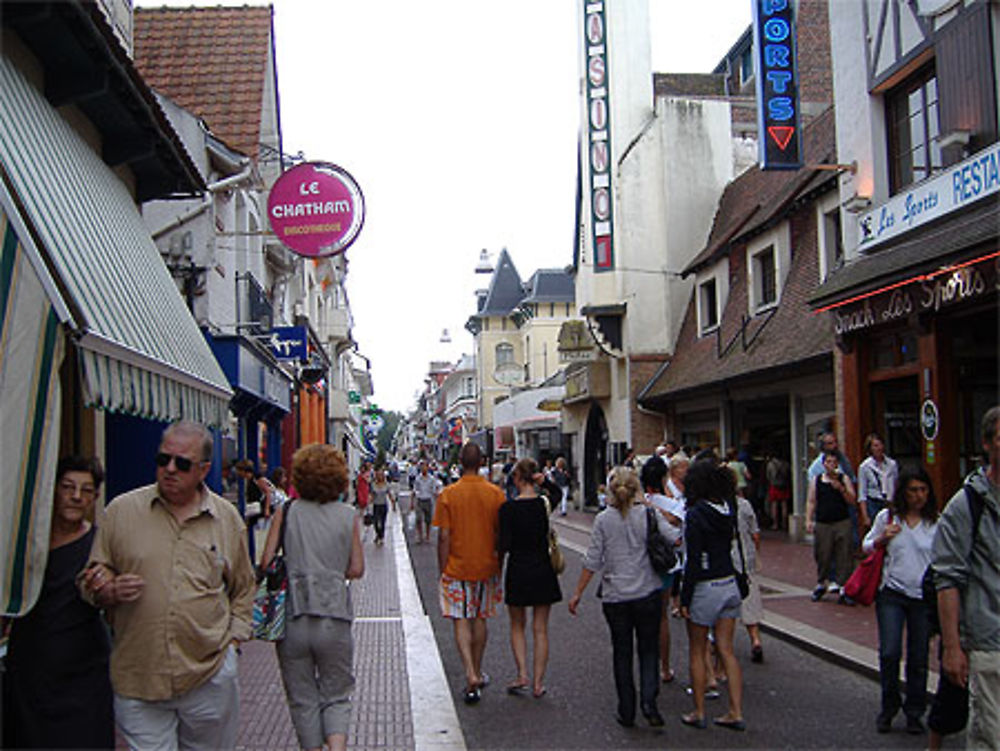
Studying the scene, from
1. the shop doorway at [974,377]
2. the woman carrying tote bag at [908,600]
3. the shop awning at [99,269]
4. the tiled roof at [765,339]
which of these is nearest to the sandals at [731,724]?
the woman carrying tote bag at [908,600]

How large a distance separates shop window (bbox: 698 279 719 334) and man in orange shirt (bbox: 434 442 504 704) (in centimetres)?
1631

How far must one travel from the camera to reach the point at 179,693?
385cm

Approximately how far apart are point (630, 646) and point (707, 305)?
57.0 ft

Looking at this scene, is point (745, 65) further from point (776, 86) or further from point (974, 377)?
point (974, 377)

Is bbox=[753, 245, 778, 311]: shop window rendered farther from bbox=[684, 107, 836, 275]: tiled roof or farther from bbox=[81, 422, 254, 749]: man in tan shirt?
Answer: bbox=[81, 422, 254, 749]: man in tan shirt

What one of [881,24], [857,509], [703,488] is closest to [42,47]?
[703,488]

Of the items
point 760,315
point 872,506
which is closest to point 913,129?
point 872,506

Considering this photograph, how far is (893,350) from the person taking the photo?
12.6 meters

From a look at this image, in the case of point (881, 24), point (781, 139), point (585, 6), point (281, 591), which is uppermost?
point (585, 6)

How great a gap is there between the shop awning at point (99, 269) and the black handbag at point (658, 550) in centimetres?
338

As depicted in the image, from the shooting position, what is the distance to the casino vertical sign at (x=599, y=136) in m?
24.9

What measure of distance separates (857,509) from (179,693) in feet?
30.2

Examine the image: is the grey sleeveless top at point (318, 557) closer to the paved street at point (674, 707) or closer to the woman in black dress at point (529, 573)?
the paved street at point (674, 707)

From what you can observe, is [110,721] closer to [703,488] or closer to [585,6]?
[703,488]
